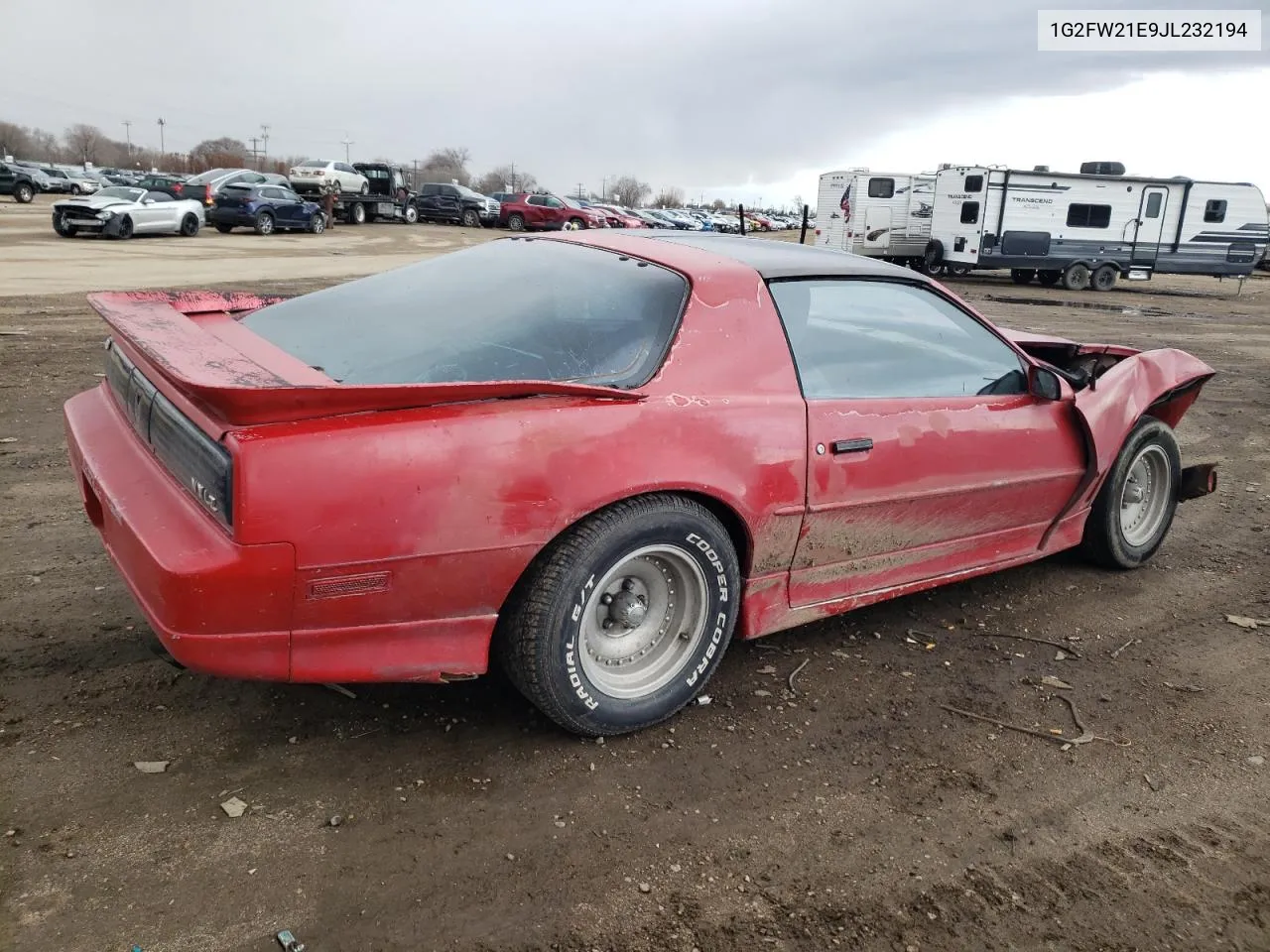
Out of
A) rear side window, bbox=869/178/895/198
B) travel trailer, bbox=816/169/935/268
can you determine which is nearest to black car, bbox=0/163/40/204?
travel trailer, bbox=816/169/935/268

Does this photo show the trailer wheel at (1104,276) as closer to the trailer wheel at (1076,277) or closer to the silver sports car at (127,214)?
the trailer wheel at (1076,277)

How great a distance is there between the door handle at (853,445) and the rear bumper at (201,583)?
1.65 metres

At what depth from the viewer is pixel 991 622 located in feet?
12.3

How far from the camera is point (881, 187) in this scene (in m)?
24.4

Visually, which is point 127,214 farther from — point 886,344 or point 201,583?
point 201,583

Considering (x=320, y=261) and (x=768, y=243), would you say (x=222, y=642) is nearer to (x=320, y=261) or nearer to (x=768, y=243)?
(x=768, y=243)

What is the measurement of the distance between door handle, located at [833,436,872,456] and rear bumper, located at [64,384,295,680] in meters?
1.65

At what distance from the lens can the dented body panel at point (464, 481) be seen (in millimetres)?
2146

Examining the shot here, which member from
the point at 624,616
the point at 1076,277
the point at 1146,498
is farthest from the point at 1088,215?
the point at 624,616

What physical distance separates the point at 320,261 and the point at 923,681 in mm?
17171

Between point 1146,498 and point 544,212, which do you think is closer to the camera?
point 1146,498

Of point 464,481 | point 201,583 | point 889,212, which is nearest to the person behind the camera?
point 201,583

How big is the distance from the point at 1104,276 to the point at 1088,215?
5.34 ft

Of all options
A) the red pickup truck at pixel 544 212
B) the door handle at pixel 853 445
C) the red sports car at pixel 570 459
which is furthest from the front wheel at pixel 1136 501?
the red pickup truck at pixel 544 212
